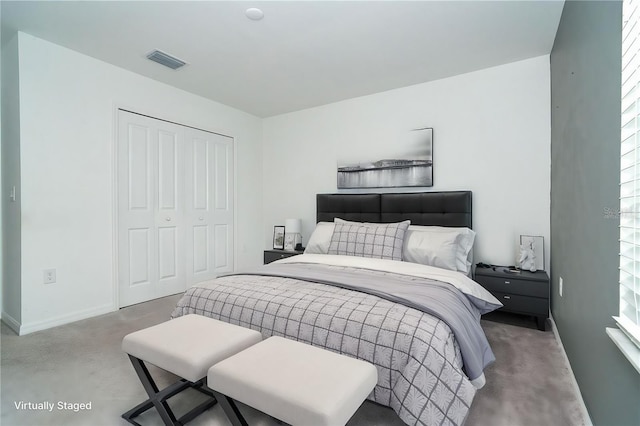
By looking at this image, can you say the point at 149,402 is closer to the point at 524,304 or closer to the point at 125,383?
the point at 125,383

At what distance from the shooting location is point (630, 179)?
1105 millimetres

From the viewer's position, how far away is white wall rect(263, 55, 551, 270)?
3.04 metres

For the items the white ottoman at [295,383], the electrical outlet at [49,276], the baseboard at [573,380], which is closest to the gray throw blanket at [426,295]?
the baseboard at [573,380]

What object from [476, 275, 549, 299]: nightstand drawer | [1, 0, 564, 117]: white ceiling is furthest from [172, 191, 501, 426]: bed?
[1, 0, 564, 117]: white ceiling

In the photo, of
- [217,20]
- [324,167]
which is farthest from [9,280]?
[324,167]

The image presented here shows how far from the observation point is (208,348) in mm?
1422

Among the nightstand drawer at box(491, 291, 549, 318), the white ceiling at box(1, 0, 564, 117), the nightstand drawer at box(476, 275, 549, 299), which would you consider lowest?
the nightstand drawer at box(491, 291, 549, 318)

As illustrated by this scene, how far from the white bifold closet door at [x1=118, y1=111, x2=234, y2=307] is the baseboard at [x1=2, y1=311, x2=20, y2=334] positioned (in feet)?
2.66

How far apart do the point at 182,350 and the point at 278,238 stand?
3.19m

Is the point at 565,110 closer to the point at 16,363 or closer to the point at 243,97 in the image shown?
the point at 243,97

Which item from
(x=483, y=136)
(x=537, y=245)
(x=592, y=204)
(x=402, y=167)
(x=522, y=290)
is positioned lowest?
(x=522, y=290)

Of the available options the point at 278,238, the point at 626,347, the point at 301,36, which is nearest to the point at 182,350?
the point at 626,347

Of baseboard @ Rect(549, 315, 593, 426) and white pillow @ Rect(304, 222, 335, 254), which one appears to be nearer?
baseboard @ Rect(549, 315, 593, 426)

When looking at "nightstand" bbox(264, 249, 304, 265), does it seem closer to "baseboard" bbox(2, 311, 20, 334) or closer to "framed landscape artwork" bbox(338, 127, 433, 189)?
"framed landscape artwork" bbox(338, 127, 433, 189)
